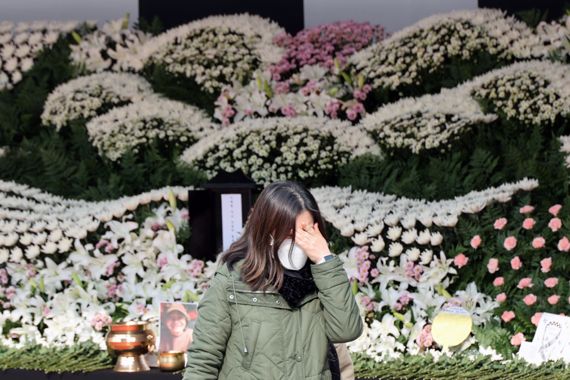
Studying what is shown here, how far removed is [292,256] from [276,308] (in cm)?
16

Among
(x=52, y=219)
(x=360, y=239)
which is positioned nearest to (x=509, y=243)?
(x=360, y=239)

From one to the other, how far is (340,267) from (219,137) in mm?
4722

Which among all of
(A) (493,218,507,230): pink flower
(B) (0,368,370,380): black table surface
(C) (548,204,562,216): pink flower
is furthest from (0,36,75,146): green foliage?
(C) (548,204,562,216): pink flower

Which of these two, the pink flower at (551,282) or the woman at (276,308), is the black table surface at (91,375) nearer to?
the pink flower at (551,282)

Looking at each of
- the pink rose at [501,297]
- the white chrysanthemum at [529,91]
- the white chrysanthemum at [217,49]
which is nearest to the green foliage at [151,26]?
the white chrysanthemum at [217,49]

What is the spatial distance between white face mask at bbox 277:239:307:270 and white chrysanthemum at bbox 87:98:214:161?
194 inches

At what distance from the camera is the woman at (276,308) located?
296 cm

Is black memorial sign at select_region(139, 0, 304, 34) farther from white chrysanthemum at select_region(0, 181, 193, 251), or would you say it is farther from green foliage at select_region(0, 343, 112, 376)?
green foliage at select_region(0, 343, 112, 376)

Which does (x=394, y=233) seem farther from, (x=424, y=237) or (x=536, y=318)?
(x=536, y=318)

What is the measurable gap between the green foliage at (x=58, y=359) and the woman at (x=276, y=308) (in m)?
2.38

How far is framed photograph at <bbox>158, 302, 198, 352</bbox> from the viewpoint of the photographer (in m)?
5.17

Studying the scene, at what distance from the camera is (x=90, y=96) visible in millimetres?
8523

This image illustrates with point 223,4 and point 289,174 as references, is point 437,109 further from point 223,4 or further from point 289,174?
point 223,4

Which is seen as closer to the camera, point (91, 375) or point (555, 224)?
point (91, 375)
